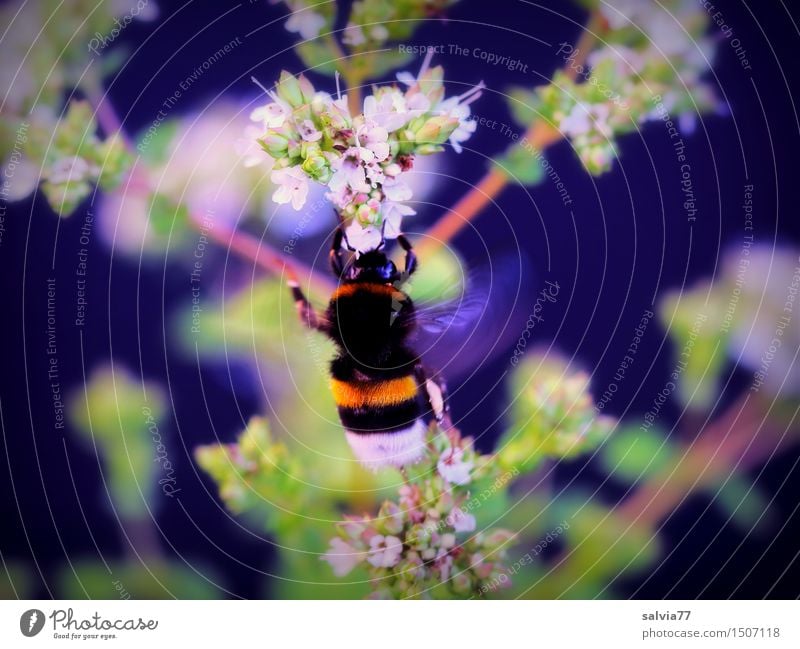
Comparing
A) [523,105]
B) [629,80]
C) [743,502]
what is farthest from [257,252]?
[743,502]

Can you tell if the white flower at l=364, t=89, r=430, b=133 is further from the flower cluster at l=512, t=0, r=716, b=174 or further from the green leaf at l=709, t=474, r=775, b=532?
the green leaf at l=709, t=474, r=775, b=532

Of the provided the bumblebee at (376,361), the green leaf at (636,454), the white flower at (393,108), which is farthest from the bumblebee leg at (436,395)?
the white flower at (393,108)

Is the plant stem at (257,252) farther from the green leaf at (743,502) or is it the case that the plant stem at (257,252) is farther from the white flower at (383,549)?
the green leaf at (743,502)

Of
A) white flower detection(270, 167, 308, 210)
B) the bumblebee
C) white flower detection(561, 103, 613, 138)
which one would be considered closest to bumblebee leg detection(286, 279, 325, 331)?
the bumblebee

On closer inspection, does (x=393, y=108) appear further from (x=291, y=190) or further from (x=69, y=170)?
(x=69, y=170)

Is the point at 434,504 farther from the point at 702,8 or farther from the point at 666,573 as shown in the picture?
the point at 702,8

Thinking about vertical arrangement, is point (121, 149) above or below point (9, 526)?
above
